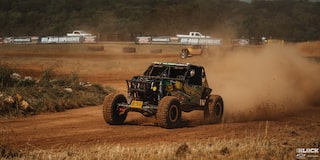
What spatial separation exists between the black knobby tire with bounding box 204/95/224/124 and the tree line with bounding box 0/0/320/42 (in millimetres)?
56045

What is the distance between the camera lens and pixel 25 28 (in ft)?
244

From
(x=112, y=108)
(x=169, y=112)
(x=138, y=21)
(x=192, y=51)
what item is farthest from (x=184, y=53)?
(x=138, y=21)

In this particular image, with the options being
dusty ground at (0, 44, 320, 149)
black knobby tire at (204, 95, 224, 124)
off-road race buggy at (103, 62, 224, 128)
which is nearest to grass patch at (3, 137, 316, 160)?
dusty ground at (0, 44, 320, 149)

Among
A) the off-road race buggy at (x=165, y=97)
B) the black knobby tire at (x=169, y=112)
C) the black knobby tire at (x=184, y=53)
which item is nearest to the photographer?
the black knobby tire at (x=169, y=112)

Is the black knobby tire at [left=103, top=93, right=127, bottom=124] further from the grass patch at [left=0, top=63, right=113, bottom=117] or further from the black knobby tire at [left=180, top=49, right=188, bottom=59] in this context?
the black knobby tire at [left=180, top=49, right=188, bottom=59]

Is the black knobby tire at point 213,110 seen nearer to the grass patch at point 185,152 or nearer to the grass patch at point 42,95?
the grass patch at point 185,152

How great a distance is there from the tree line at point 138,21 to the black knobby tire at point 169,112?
58.2m

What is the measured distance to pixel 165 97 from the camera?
45.7ft

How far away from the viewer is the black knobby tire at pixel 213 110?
15.7m

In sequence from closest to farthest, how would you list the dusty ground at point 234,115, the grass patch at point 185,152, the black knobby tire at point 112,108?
the grass patch at point 185,152, the dusty ground at point 234,115, the black knobby tire at point 112,108

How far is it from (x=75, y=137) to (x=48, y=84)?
7.50 meters

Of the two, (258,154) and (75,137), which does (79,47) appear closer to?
(75,137)

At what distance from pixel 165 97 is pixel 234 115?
4474 millimetres

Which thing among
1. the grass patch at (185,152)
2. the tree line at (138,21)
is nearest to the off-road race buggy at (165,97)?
the grass patch at (185,152)
